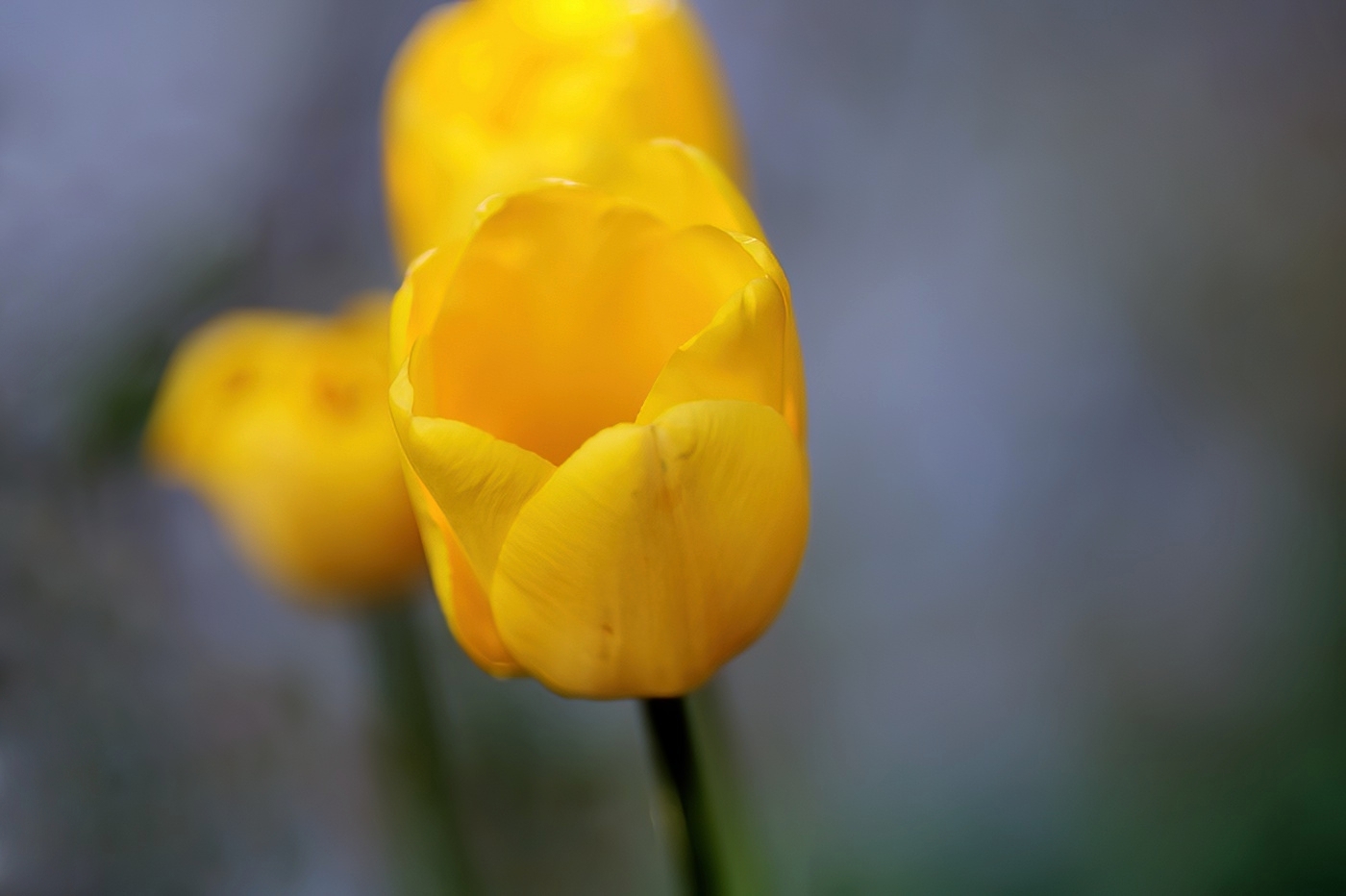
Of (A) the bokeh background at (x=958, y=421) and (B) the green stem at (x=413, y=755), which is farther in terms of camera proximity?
(A) the bokeh background at (x=958, y=421)

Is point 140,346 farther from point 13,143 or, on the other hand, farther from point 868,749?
point 868,749

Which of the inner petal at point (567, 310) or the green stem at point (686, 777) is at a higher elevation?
the inner petal at point (567, 310)

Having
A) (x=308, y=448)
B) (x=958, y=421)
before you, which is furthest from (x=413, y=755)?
(x=958, y=421)

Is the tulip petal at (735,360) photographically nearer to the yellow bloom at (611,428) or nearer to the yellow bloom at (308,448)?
the yellow bloom at (611,428)

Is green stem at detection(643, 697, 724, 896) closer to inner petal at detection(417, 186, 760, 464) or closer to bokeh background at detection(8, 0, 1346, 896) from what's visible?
inner petal at detection(417, 186, 760, 464)

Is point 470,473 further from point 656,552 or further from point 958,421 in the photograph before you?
point 958,421

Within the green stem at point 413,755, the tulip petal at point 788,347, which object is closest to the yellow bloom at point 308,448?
the green stem at point 413,755
